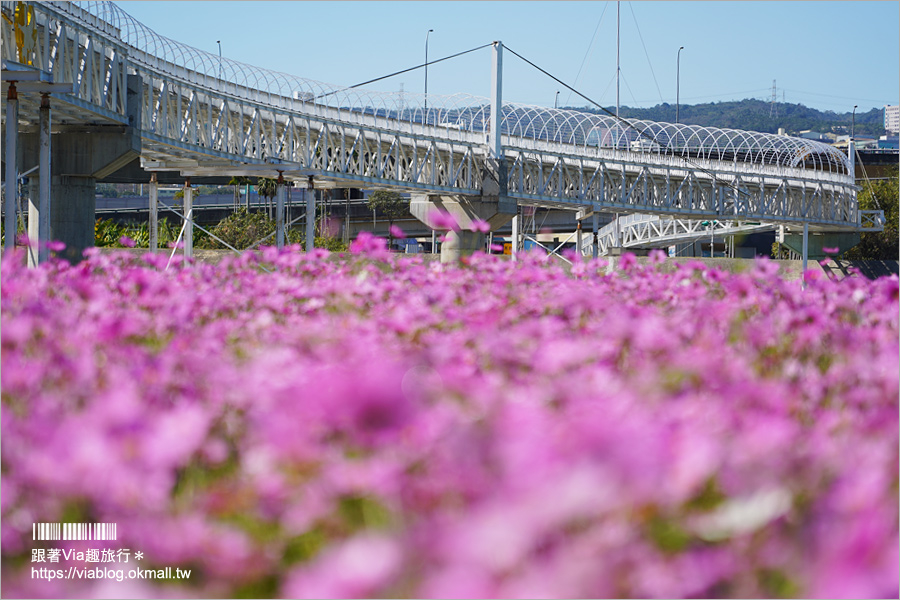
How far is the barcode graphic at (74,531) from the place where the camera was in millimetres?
2281

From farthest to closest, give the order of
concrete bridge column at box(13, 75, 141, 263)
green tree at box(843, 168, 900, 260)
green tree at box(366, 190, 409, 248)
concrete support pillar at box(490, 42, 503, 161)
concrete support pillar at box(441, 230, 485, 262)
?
green tree at box(366, 190, 409, 248)
green tree at box(843, 168, 900, 260)
concrete support pillar at box(490, 42, 503, 161)
concrete support pillar at box(441, 230, 485, 262)
concrete bridge column at box(13, 75, 141, 263)

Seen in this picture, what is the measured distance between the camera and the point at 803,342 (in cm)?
370

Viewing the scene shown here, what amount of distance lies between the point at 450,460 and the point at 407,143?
4049cm

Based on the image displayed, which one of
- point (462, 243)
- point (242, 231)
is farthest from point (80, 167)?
point (242, 231)

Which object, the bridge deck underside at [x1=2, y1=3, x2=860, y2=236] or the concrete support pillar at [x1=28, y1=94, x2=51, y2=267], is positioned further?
the bridge deck underside at [x1=2, y1=3, x2=860, y2=236]

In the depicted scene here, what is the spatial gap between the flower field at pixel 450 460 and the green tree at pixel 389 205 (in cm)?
8322

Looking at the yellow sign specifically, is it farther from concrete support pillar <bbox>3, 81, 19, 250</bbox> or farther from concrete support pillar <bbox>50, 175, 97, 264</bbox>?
concrete support pillar <bbox>50, 175, 97, 264</bbox>

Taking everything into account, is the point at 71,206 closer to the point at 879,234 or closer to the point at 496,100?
the point at 496,100

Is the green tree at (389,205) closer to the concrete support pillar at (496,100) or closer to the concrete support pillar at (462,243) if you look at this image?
the concrete support pillar at (496,100)

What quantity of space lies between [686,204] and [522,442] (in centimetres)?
5417

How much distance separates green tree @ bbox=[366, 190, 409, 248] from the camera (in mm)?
87125

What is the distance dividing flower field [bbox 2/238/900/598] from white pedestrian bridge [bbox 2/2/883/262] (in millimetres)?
12469

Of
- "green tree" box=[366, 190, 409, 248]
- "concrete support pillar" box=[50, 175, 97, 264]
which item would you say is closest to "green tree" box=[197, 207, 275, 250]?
"green tree" box=[366, 190, 409, 248]

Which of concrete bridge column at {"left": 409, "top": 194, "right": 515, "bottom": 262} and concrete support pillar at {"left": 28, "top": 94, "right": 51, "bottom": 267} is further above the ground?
concrete bridge column at {"left": 409, "top": 194, "right": 515, "bottom": 262}
